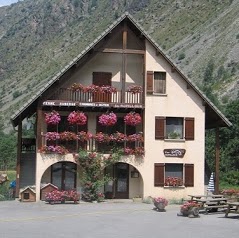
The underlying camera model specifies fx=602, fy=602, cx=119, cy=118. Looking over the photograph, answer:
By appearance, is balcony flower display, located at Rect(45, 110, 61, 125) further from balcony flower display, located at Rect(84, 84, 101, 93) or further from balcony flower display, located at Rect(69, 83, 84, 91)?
balcony flower display, located at Rect(84, 84, 101, 93)

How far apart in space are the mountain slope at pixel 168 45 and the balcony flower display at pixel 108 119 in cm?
5539

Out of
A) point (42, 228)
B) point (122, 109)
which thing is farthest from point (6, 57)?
point (42, 228)

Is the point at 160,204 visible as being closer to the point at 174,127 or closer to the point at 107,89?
the point at 174,127

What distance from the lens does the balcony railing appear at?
32.8 metres

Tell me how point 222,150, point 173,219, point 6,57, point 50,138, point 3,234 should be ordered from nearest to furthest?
point 3,234, point 173,219, point 50,138, point 222,150, point 6,57

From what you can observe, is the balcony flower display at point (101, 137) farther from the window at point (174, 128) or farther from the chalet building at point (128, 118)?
the window at point (174, 128)

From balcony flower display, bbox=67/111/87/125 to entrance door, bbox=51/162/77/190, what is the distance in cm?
277

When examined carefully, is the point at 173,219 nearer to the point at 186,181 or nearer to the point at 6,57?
the point at 186,181

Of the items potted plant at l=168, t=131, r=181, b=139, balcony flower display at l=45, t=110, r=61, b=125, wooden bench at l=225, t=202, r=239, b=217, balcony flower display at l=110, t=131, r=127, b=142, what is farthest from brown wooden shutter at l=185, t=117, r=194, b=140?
wooden bench at l=225, t=202, r=239, b=217

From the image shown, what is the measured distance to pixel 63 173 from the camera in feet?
111

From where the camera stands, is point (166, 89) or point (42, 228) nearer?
point (42, 228)

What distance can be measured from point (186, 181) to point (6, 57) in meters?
171

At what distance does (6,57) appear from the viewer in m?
198

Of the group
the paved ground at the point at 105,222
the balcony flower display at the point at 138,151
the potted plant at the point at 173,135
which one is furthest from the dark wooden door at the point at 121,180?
the paved ground at the point at 105,222
